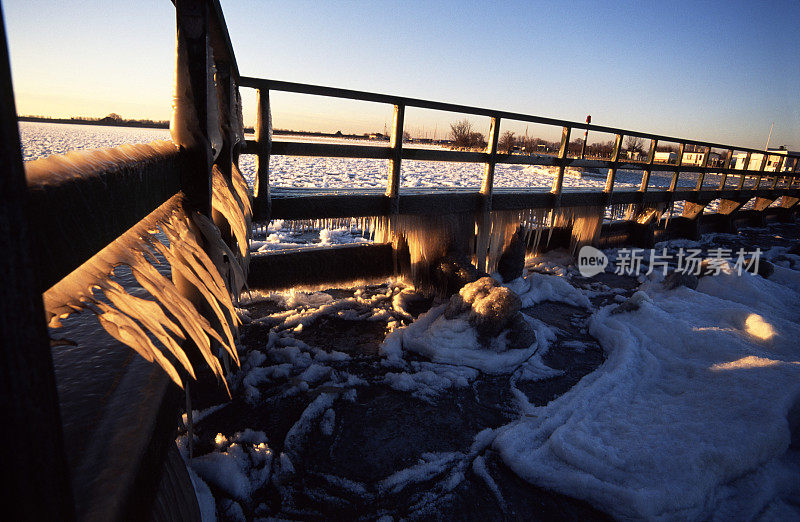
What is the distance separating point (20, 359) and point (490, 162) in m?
4.96

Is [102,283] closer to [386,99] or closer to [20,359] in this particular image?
[20,359]

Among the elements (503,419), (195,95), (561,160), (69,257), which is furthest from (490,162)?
(69,257)

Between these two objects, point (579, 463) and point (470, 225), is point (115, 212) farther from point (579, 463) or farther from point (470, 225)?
point (470, 225)

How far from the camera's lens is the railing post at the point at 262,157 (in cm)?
332

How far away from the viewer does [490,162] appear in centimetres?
495

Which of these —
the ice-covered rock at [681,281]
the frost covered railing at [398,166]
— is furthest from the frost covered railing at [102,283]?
the ice-covered rock at [681,281]

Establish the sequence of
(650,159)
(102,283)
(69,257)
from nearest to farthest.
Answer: (69,257), (102,283), (650,159)

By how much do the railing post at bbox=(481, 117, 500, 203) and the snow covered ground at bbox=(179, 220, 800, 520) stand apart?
5.45 ft

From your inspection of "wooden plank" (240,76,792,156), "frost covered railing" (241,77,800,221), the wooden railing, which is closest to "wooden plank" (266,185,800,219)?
"frost covered railing" (241,77,800,221)

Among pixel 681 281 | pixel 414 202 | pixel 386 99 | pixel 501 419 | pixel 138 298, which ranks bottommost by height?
pixel 501 419

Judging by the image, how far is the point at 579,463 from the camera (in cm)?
228

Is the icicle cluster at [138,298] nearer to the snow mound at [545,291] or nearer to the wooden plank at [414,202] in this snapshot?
the wooden plank at [414,202]

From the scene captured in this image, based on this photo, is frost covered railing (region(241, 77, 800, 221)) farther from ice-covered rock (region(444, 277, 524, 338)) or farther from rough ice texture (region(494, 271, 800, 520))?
rough ice texture (region(494, 271, 800, 520))

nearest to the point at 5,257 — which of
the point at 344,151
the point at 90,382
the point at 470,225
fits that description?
the point at 90,382
